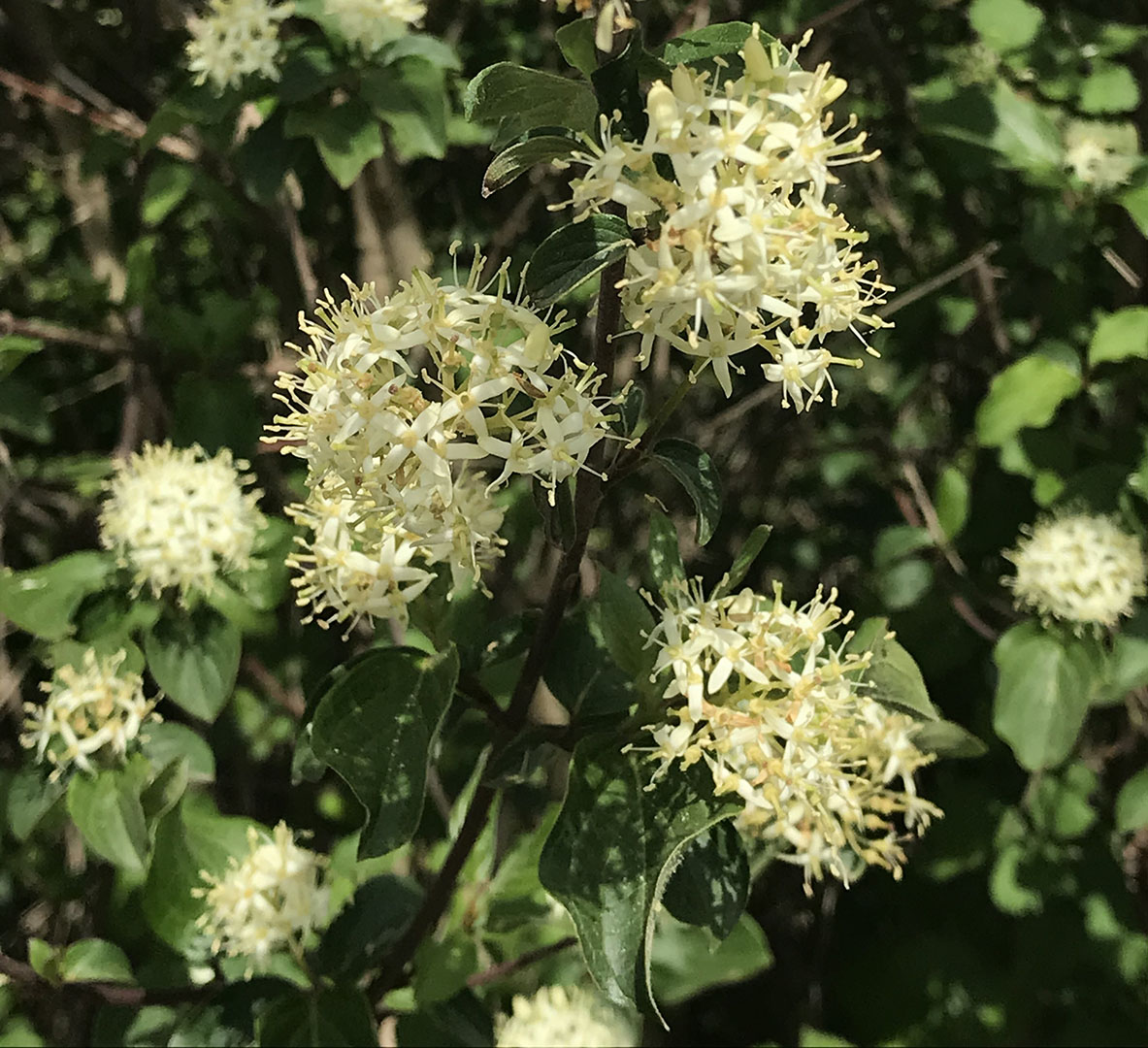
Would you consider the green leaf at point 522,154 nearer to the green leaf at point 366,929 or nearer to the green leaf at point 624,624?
the green leaf at point 624,624

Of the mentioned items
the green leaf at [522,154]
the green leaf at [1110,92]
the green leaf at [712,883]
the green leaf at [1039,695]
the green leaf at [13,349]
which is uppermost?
the green leaf at [522,154]

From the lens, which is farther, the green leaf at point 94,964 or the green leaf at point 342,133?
the green leaf at point 342,133

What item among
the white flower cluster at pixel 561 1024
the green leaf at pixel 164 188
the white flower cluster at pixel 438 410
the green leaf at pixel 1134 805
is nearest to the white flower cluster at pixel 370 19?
the green leaf at pixel 164 188

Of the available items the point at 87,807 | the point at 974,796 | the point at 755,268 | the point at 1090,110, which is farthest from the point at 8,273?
the point at 974,796

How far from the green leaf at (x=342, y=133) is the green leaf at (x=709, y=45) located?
2.19 feet

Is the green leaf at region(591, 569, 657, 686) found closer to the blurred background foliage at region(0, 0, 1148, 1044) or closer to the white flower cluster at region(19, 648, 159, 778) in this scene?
the blurred background foliage at region(0, 0, 1148, 1044)

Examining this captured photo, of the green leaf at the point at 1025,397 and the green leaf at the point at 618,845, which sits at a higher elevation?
the green leaf at the point at 618,845

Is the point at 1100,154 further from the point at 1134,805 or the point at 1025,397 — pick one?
the point at 1134,805

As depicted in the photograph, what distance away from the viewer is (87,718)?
1161mm

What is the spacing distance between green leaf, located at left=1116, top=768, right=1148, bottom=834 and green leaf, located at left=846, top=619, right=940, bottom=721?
2.36 ft

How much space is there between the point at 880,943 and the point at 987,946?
0.20m

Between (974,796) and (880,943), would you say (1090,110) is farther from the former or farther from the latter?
(880,943)

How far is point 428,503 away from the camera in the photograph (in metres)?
0.65

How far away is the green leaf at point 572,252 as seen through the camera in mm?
556
